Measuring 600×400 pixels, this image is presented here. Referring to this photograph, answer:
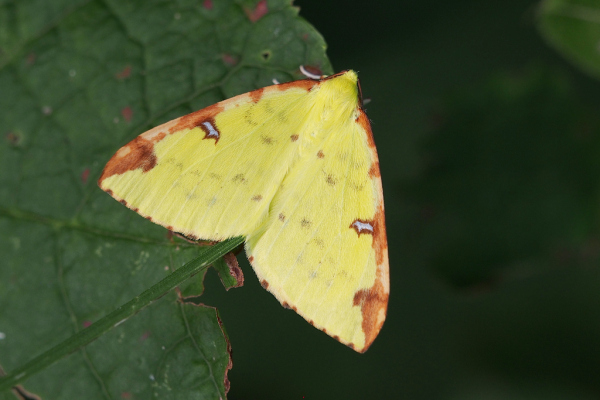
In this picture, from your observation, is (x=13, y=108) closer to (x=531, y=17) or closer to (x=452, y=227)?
(x=452, y=227)

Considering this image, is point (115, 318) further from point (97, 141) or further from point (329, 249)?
point (329, 249)

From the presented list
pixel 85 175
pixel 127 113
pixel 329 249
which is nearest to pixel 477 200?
pixel 329 249

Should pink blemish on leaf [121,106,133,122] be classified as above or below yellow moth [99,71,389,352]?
above

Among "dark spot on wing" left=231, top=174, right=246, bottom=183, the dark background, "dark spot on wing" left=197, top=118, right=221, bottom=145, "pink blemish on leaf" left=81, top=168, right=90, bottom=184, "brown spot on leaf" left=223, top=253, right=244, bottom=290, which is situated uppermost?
"dark spot on wing" left=197, top=118, right=221, bottom=145

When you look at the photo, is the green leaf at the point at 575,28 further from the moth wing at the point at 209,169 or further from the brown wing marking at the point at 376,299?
the brown wing marking at the point at 376,299

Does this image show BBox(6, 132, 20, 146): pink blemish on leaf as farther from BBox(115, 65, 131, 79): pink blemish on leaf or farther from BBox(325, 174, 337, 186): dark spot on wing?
BBox(325, 174, 337, 186): dark spot on wing

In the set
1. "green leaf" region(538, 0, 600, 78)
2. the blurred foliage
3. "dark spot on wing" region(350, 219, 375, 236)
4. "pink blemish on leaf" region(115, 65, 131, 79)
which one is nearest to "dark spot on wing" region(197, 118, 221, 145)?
"pink blemish on leaf" region(115, 65, 131, 79)

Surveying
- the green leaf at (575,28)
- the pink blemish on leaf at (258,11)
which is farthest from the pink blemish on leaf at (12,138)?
the green leaf at (575,28)
